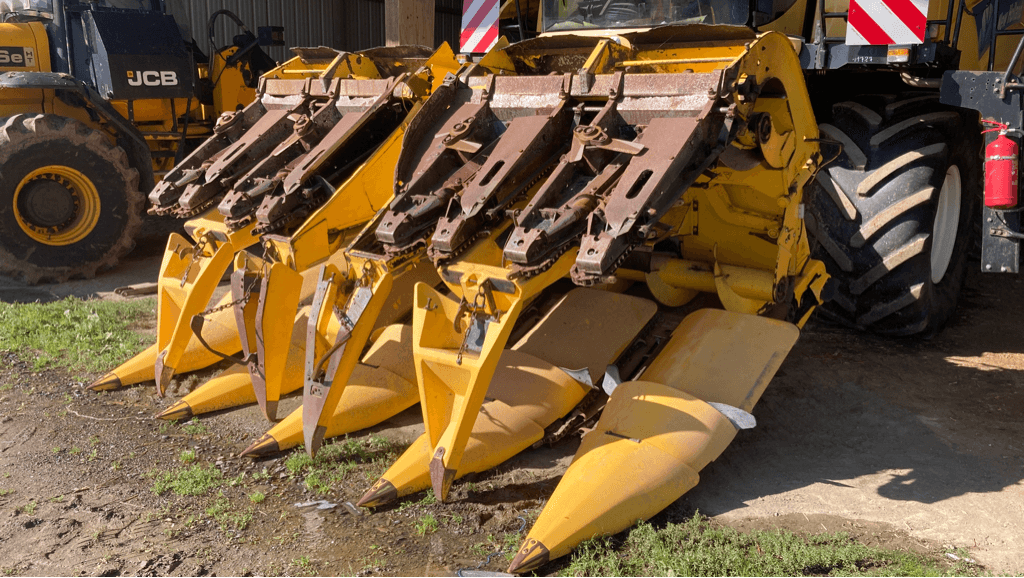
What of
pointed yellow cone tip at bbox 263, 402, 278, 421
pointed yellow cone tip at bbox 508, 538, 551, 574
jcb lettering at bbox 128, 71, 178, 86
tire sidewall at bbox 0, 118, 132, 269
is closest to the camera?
pointed yellow cone tip at bbox 508, 538, 551, 574

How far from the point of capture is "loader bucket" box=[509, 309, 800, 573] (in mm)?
2852

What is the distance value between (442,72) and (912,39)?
8.05ft

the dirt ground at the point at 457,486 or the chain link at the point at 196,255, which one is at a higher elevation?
the chain link at the point at 196,255

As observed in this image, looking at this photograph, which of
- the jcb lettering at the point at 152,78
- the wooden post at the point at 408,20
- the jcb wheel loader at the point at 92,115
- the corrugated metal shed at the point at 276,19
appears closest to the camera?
the jcb wheel loader at the point at 92,115

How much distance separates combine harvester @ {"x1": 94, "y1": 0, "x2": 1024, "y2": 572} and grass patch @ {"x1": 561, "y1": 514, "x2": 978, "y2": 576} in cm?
9

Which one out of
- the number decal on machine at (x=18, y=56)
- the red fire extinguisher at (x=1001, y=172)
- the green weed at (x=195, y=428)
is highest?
the number decal on machine at (x=18, y=56)

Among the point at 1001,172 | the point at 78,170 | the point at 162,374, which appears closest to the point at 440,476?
the point at 162,374

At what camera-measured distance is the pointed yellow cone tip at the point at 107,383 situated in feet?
14.6

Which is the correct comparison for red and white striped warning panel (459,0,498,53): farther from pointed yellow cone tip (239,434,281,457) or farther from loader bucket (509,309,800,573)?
pointed yellow cone tip (239,434,281,457)

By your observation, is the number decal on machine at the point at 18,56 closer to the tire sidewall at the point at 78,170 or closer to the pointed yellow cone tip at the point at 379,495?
the tire sidewall at the point at 78,170

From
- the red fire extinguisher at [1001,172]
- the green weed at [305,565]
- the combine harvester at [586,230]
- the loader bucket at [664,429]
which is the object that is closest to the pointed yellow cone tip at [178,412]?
the combine harvester at [586,230]

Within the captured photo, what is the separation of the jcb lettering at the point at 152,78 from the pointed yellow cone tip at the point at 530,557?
6267 millimetres

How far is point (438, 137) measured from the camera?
3838mm

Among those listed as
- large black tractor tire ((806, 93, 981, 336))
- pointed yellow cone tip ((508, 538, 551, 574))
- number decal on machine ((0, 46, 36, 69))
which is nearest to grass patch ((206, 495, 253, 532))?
pointed yellow cone tip ((508, 538, 551, 574))
